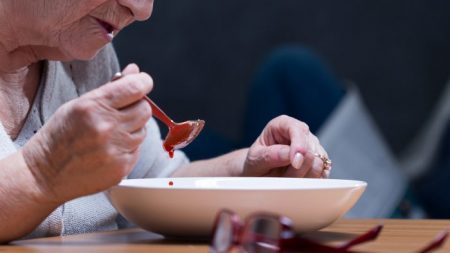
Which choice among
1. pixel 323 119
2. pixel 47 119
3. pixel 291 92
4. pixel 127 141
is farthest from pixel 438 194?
pixel 127 141

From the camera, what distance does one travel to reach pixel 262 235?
918 mm

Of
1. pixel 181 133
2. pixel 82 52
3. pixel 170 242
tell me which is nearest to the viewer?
pixel 170 242

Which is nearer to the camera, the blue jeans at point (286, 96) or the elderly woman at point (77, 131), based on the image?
the elderly woman at point (77, 131)

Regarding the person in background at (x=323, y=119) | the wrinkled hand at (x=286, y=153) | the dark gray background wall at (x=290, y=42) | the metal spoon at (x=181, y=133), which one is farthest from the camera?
the dark gray background wall at (x=290, y=42)

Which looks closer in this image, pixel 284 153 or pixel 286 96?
pixel 284 153

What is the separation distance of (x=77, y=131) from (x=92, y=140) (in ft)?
0.07

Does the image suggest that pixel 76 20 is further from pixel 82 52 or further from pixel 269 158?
pixel 269 158

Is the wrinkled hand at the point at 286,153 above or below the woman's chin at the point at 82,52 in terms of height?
below

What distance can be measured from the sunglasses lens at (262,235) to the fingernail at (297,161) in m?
0.57

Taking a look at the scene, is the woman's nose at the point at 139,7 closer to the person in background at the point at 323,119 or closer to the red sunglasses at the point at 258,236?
the red sunglasses at the point at 258,236

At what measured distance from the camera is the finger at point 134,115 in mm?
1117

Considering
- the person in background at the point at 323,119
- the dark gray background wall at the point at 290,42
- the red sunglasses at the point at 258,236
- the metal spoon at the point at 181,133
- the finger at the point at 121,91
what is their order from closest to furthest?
the red sunglasses at the point at 258,236
the finger at the point at 121,91
the metal spoon at the point at 181,133
the person in background at the point at 323,119
the dark gray background wall at the point at 290,42

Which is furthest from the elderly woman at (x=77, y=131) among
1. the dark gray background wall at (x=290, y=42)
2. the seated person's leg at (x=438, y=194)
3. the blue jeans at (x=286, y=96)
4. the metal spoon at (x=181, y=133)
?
the dark gray background wall at (x=290, y=42)

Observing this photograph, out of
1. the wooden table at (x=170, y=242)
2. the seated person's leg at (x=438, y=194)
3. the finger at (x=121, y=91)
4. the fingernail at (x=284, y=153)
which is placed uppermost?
the finger at (x=121, y=91)
